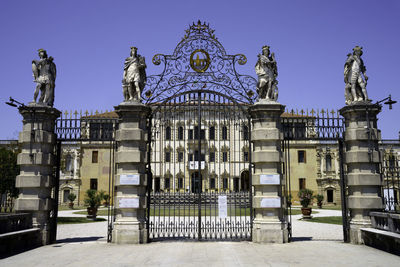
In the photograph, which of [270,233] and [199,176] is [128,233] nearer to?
[199,176]

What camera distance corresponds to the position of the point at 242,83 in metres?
13.7

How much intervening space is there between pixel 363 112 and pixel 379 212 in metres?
3.57

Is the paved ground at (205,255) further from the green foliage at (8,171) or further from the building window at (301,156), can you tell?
the building window at (301,156)

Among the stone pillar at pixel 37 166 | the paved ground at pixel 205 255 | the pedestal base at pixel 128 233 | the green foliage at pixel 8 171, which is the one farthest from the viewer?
the green foliage at pixel 8 171

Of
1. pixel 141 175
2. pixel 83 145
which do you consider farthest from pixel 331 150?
pixel 141 175

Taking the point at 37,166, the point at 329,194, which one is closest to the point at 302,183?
the point at 329,194

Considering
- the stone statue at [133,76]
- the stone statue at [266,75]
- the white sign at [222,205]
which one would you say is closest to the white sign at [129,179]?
the stone statue at [133,76]

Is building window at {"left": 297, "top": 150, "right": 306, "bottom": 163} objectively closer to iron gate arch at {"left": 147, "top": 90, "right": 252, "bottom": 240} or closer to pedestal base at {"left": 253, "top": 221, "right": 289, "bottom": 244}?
iron gate arch at {"left": 147, "top": 90, "right": 252, "bottom": 240}

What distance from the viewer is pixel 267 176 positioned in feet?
41.4

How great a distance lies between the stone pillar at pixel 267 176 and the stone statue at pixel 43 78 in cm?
768

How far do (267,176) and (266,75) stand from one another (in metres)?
3.80

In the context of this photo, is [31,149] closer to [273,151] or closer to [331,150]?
[273,151]

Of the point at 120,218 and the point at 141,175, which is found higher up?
the point at 141,175

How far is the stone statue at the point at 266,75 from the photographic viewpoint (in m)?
13.3
